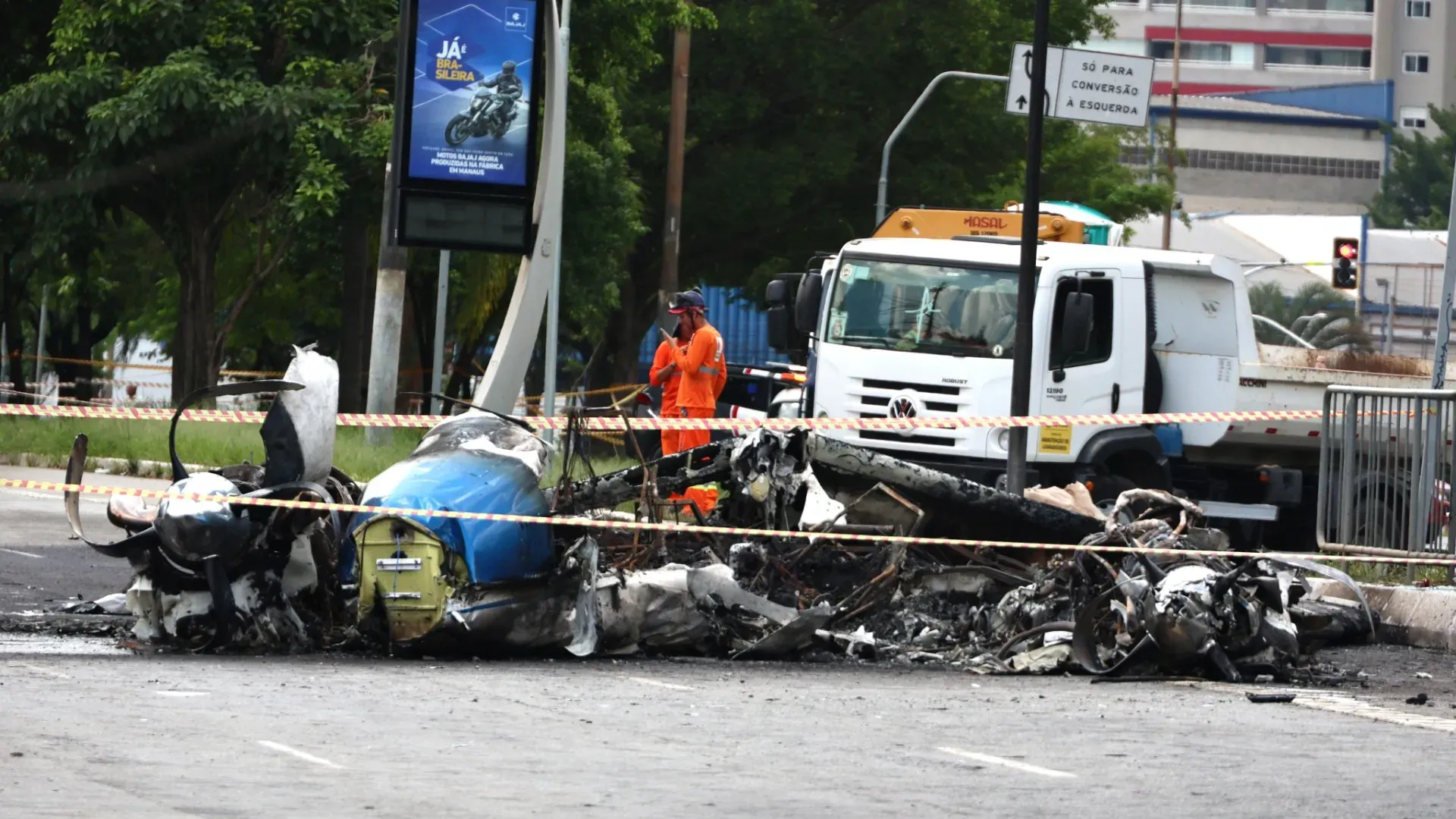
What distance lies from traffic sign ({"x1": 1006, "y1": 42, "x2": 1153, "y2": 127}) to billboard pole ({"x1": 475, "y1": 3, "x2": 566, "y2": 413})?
3.39 metres

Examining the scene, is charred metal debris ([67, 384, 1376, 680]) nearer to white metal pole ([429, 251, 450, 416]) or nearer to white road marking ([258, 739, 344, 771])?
white road marking ([258, 739, 344, 771])

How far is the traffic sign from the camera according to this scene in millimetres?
16438

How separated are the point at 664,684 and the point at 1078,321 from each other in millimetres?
8028

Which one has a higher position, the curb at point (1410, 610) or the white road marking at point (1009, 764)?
the curb at point (1410, 610)

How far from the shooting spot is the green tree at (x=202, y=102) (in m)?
25.5

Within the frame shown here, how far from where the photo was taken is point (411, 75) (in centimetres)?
1577

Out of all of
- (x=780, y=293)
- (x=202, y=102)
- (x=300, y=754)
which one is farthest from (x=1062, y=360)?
(x=202, y=102)

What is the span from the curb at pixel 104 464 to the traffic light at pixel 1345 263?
2514cm

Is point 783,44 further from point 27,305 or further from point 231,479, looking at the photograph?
point 231,479

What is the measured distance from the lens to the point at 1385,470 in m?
13.6

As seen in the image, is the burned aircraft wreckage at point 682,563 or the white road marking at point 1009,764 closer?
the white road marking at point 1009,764

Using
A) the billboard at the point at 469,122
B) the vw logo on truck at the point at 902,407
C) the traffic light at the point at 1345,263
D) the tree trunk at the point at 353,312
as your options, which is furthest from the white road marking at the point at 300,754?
the traffic light at the point at 1345,263

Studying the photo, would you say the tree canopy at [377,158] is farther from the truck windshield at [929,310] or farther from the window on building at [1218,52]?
the window on building at [1218,52]

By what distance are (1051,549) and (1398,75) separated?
11256 cm
